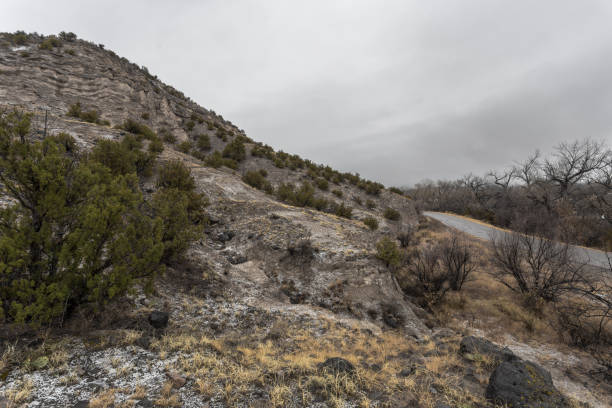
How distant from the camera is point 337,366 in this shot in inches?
164

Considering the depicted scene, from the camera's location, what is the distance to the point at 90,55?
24.2 meters

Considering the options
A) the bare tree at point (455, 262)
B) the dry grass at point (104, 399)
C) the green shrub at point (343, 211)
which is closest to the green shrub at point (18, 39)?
the green shrub at point (343, 211)

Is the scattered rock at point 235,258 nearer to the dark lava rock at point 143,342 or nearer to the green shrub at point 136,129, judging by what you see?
the dark lava rock at point 143,342

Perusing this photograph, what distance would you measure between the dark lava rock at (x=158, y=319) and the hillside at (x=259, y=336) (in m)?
0.06

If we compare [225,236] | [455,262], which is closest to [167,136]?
[225,236]

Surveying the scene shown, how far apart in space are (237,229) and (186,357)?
6.61 meters

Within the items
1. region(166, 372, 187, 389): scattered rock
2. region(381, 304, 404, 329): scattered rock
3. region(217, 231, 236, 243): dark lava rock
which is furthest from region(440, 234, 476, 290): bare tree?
region(166, 372, 187, 389): scattered rock

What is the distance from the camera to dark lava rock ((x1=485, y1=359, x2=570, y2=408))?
A: 3.77 m

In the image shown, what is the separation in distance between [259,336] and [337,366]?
93.8 inches

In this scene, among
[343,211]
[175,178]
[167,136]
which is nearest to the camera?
[175,178]

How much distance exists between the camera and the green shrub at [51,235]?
3.51m

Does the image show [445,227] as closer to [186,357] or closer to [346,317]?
[346,317]

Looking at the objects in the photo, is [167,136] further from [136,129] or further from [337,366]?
[337,366]

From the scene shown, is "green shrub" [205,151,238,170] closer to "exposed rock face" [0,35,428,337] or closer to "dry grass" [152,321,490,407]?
"exposed rock face" [0,35,428,337]
